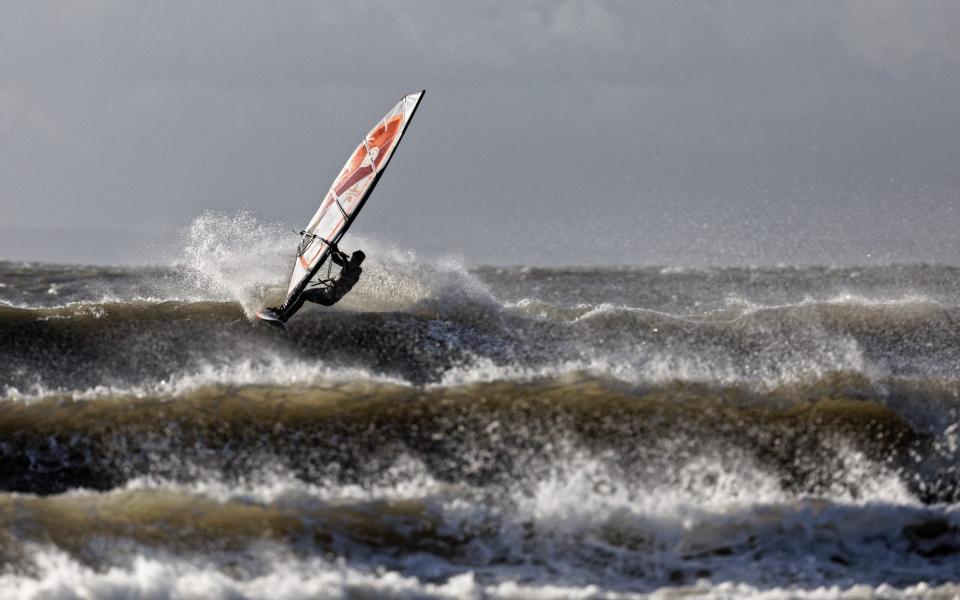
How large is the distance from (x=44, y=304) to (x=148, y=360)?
4412 mm

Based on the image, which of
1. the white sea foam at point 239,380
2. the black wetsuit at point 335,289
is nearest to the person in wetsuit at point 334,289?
the black wetsuit at point 335,289

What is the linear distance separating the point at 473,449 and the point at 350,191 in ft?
11.8

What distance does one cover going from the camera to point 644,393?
9.27m

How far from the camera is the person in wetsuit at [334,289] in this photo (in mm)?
11117

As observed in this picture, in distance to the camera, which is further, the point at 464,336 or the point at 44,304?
the point at 44,304

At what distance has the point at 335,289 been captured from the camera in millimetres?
11227

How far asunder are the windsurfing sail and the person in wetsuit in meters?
Result: 0.13

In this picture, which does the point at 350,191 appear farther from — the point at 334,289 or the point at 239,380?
the point at 239,380

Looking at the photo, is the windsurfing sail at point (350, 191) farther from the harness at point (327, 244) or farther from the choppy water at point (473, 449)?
the choppy water at point (473, 449)

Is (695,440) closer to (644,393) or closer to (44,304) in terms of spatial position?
(644,393)

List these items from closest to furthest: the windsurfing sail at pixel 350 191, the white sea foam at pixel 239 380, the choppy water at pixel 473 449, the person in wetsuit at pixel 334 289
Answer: the choppy water at pixel 473 449 < the white sea foam at pixel 239 380 < the windsurfing sail at pixel 350 191 < the person in wetsuit at pixel 334 289

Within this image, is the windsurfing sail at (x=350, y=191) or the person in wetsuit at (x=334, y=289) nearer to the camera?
the windsurfing sail at (x=350, y=191)

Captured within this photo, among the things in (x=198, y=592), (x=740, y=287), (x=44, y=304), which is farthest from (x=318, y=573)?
(x=740, y=287)

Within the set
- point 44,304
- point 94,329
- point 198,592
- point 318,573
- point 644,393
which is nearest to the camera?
point 198,592
